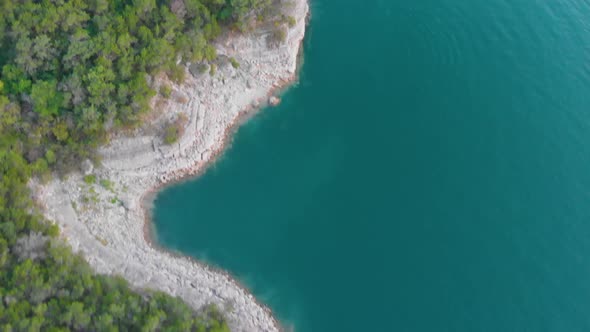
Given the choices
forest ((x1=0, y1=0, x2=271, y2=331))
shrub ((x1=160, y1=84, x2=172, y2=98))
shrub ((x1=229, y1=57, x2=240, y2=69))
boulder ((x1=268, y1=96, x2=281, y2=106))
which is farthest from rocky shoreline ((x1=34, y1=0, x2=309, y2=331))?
forest ((x1=0, y1=0, x2=271, y2=331))

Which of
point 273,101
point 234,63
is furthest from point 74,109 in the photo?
point 273,101

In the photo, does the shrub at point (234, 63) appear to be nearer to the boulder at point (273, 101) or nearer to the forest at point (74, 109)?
the forest at point (74, 109)

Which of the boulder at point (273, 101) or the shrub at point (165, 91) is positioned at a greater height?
the shrub at point (165, 91)

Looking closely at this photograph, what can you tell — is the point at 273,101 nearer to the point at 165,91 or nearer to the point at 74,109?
the point at 165,91

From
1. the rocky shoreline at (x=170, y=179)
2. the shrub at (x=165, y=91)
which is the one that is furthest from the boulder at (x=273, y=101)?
the shrub at (x=165, y=91)

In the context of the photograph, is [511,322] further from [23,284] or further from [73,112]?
[73,112]

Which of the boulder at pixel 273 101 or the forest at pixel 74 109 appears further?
the boulder at pixel 273 101
